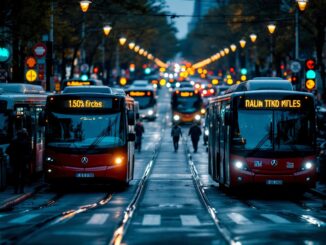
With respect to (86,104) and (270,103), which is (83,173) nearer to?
(86,104)

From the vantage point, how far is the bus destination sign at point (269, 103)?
29.4 metres

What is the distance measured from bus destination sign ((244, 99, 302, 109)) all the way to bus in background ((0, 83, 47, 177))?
6.19 metres

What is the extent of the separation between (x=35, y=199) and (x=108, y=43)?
78832 millimetres

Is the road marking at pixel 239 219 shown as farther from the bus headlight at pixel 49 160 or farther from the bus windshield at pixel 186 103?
the bus windshield at pixel 186 103

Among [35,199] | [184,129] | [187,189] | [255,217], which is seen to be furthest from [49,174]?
[184,129]

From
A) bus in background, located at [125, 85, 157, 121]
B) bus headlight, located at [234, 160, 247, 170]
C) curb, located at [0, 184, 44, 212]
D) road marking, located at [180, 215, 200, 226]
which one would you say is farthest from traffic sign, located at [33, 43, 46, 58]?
bus in background, located at [125, 85, 157, 121]

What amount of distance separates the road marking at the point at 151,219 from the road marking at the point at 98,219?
810 millimetres

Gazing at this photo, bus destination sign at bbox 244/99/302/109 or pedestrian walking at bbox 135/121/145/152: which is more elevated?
bus destination sign at bbox 244/99/302/109

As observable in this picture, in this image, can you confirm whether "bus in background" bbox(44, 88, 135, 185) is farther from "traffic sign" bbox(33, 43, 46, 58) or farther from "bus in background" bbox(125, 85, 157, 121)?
"bus in background" bbox(125, 85, 157, 121)

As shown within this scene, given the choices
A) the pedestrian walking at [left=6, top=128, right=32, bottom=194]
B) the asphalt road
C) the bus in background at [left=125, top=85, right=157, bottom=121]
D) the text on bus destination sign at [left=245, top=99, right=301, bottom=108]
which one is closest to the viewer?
the asphalt road

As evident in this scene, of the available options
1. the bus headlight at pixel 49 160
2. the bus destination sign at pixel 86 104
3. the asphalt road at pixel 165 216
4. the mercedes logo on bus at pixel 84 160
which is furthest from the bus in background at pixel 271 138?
the bus headlight at pixel 49 160

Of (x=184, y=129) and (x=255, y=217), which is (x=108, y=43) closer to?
(x=184, y=129)

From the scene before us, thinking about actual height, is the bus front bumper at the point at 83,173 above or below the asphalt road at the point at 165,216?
above

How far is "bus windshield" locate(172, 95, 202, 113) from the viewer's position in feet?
314
